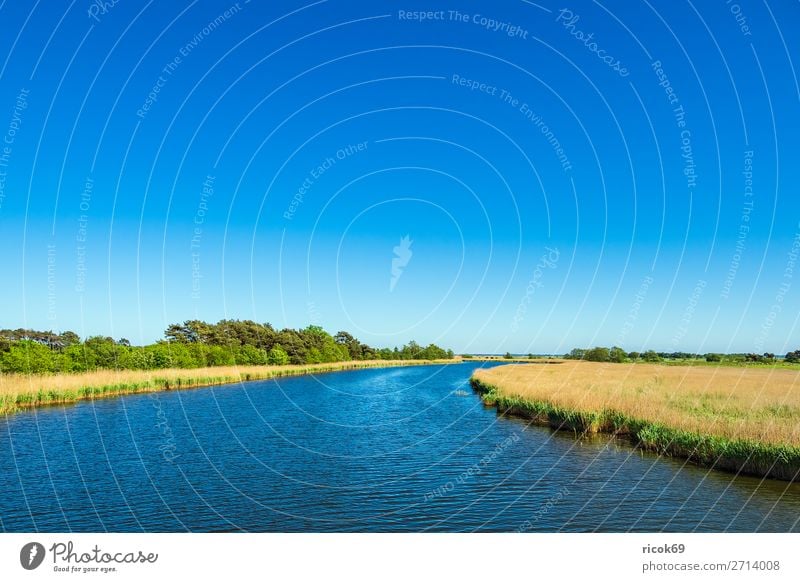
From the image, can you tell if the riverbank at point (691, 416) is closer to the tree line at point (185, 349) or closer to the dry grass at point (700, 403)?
the dry grass at point (700, 403)

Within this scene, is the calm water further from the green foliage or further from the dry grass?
the green foliage

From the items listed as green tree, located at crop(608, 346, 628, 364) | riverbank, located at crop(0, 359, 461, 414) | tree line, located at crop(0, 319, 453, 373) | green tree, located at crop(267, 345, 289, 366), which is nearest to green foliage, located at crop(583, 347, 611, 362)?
green tree, located at crop(608, 346, 628, 364)

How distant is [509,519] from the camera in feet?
53.5

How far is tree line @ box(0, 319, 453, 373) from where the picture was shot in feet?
173

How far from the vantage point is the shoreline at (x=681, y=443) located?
1988 centimetres

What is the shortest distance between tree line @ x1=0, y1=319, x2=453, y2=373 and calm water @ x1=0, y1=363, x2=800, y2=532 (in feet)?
67.3

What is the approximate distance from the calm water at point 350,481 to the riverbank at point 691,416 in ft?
3.58

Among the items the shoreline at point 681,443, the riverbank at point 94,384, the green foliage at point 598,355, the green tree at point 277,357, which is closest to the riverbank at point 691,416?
the shoreline at point 681,443

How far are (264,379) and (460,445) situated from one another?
5590cm

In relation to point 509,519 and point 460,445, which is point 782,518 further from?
point 460,445

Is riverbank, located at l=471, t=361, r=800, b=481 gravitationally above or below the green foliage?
above
